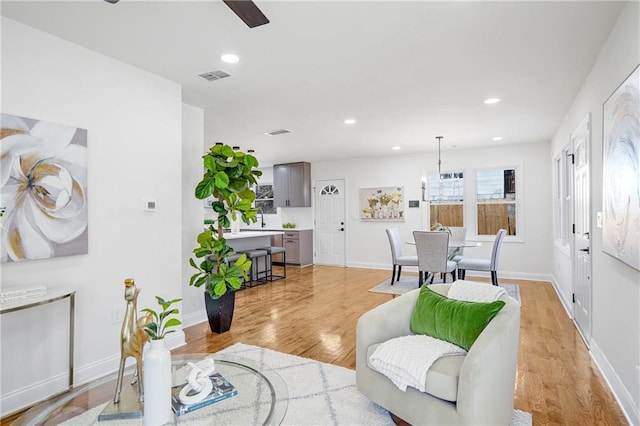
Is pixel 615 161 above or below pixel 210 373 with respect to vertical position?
above

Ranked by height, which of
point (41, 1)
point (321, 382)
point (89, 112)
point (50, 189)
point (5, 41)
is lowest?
point (321, 382)

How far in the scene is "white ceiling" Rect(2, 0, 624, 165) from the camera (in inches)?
85.6

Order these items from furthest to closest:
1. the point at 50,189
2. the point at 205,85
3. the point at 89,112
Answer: the point at 205,85 → the point at 89,112 → the point at 50,189

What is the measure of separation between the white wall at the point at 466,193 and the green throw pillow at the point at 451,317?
4947mm

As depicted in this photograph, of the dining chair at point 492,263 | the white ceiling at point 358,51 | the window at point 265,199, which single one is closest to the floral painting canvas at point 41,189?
the white ceiling at point 358,51

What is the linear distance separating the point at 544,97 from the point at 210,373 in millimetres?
4143

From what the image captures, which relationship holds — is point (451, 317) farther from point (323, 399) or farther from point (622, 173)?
point (622, 173)

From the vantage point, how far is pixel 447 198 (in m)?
6.97

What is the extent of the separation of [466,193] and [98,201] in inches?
240

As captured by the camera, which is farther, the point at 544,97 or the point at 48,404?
the point at 544,97

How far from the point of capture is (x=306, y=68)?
9.87 ft

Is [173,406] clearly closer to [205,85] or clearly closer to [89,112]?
[89,112]

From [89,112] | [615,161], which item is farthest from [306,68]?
[615,161]

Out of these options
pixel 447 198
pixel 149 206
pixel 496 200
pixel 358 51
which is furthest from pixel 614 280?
pixel 447 198
